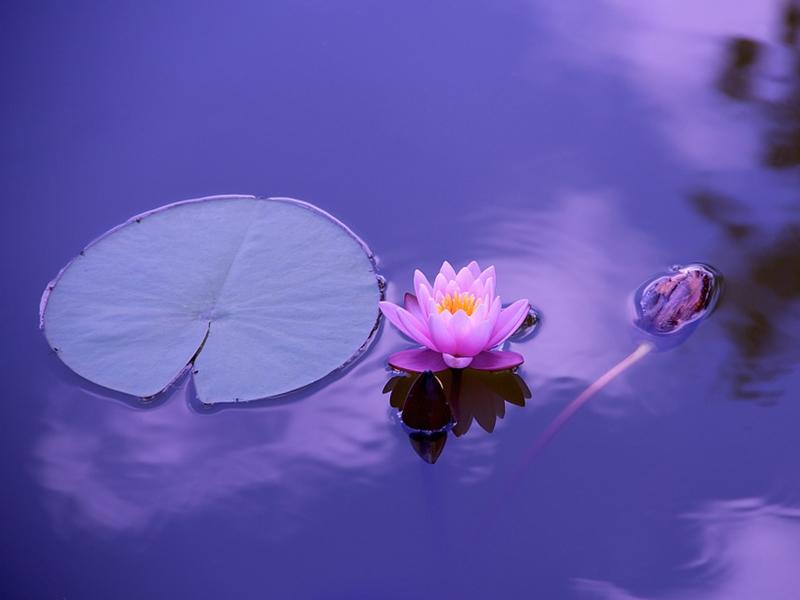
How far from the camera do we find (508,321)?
1964 millimetres

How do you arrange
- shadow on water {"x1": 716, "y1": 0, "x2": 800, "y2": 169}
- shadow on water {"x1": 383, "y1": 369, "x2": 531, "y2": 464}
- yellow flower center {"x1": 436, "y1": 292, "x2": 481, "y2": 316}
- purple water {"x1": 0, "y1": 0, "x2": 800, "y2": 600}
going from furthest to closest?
shadow on water {"x1": 716, "y1": 0, "x2": 800, "y2": 169} < yellow flower center {"x1": 436, "y1": 292, "x2": 481, "y2": 316} < shadow on water {"x1": 383, "y1": 369, "x2": 531, "y2": 464} < purple water {"x1": 0, "y1": 0, "x2": 800, "y2": 600}

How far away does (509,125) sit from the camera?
272 cm

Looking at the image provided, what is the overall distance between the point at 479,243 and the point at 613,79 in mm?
943

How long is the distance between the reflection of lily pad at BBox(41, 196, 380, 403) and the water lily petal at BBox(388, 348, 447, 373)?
133 mm

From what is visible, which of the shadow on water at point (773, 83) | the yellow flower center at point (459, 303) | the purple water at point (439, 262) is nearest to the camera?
the purple water at point (439, 262)

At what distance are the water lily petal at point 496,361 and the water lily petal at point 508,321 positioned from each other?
0.03 m

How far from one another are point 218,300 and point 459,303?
64 cm

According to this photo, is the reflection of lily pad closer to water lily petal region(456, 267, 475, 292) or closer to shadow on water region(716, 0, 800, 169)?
water lily petal region(456, 267, 475, 292)

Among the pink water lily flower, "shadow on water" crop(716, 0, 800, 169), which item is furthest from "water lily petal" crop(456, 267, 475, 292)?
"shadow on water" crop(716, 0, 800, 169)

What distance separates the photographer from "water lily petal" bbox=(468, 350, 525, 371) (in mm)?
1960

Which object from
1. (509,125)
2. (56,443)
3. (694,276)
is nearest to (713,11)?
(509,125)

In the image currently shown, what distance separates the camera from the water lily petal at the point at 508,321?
1946 millimetres

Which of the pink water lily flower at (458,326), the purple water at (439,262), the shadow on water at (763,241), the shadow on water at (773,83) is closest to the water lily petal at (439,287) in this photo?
the pink water lily flower at (458,326)

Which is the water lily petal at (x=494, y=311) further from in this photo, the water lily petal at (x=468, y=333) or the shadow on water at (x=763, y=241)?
the shadow on water at (x=763, y=241)
